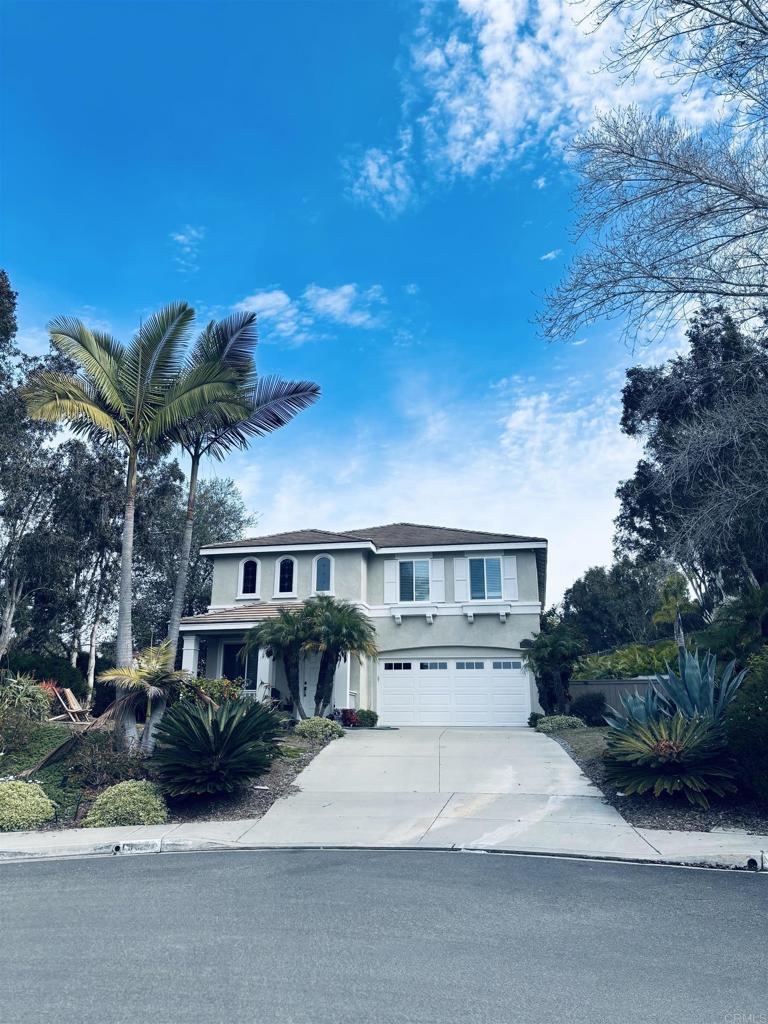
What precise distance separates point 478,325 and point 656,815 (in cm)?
1155

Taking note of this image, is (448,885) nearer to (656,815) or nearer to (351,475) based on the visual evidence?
(656,815)

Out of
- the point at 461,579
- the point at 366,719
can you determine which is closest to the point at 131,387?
the point at 366,719

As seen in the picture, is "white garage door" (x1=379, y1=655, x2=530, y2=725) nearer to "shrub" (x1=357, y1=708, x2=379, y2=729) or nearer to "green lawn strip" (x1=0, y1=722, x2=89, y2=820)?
"shrub" (x1=357, y1=708, x2=379, y2=729)

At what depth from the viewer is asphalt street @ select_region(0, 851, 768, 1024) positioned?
14.9 ft

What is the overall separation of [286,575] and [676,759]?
17994 mm

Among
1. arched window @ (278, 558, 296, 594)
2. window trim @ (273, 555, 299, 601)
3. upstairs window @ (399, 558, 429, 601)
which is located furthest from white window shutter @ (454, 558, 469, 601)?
arched window @ (278, 558, 296, 594)

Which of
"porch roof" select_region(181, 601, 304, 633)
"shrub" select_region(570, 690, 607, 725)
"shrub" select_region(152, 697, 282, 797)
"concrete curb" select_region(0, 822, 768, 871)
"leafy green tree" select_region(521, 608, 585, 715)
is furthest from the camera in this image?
"porch roof" select_region(181, 601, 304, 633)

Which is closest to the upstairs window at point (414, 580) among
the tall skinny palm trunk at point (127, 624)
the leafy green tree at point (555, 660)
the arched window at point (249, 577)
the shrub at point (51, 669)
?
the leafy green tree at point (555, 660)

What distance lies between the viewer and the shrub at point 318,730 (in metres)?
18.1

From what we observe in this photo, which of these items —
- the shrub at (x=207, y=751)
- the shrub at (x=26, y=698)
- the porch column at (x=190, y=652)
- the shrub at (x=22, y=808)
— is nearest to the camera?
the shrub at (x=22, y=808)

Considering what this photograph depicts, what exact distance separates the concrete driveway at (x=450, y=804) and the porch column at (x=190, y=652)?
8820 millimetres

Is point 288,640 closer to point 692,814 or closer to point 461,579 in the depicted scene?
point 461,579

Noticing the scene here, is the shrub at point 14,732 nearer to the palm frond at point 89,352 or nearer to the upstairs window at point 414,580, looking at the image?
the palm frond at point 89,352

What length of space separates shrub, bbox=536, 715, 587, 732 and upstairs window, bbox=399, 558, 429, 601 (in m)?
6.73
